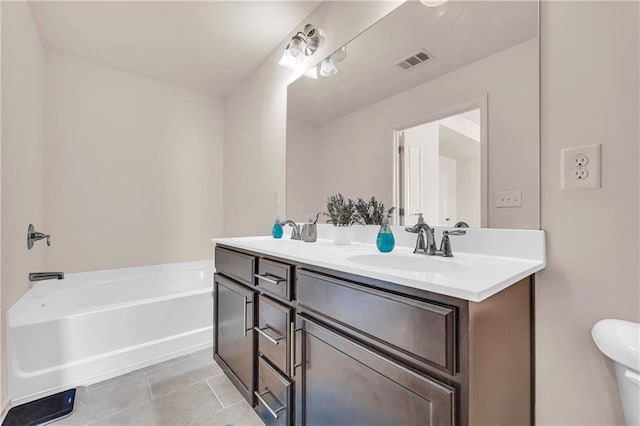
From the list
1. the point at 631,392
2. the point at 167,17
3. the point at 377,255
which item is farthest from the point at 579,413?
the point at 167,17

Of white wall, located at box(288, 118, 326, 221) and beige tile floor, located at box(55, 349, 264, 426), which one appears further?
white wall, located at box(288, 118, 326, 221)

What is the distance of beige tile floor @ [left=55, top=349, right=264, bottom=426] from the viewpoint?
1384 millimetres

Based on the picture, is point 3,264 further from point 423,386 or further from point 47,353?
point 423,386

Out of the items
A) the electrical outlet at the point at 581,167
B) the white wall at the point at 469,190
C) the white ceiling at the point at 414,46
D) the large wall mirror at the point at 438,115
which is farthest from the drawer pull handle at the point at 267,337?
the white ceiling at the point at 414,46

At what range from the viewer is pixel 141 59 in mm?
2328

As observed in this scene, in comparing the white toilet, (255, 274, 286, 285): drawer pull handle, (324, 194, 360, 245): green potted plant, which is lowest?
the white toilet

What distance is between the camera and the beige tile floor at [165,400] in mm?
1384

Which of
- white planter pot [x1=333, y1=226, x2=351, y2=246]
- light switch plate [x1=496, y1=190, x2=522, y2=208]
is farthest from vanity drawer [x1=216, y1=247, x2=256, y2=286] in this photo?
light switch plate [x1=496, y1=190, x2=522, y2=208]

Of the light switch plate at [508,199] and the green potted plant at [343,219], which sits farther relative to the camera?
the green potted plant at [343,219]

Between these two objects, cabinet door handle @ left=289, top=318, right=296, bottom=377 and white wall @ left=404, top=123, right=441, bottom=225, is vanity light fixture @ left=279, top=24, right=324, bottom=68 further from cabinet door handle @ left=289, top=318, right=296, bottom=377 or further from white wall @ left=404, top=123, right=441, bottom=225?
cabinet door handle @ left=289, top=318, right=296, bottom=377

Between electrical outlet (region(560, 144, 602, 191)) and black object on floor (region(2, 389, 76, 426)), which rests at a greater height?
electrical outlet (region(560, 144, 602, 191))

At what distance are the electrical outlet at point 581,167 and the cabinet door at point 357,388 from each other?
699 mm

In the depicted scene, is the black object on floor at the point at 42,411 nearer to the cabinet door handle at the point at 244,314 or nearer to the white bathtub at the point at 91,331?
the white bathtub at the point at 91,331

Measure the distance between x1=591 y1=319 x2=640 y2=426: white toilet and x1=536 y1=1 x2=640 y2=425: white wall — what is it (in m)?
0.05
